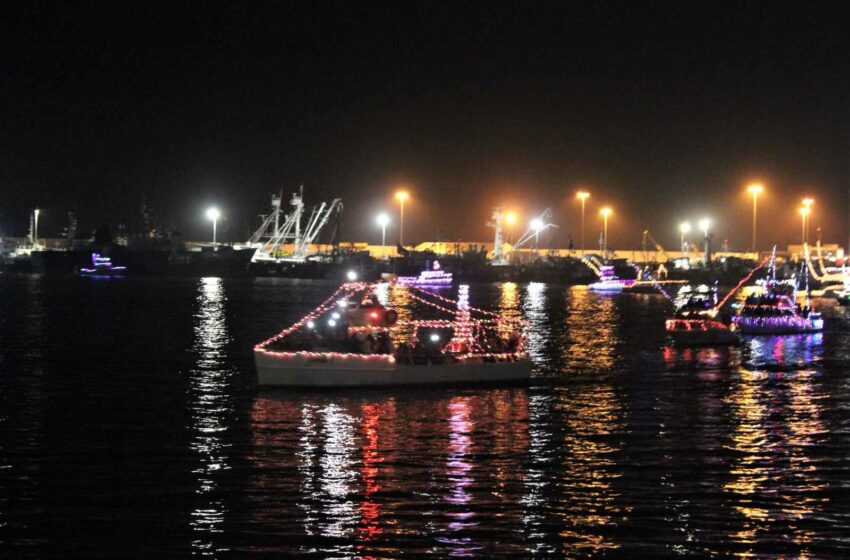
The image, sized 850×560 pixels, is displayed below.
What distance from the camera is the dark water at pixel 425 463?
17.7 metres

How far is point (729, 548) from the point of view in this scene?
17.4m

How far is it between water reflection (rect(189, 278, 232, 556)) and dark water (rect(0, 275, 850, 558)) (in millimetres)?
77

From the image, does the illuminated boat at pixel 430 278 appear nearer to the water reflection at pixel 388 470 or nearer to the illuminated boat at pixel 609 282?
the illuminated boat at pixel 609 282

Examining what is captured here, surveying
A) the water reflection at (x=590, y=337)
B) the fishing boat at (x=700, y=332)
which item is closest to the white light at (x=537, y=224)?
the water reflection at (x=590, y=337)

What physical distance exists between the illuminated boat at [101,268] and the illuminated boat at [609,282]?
233 feet

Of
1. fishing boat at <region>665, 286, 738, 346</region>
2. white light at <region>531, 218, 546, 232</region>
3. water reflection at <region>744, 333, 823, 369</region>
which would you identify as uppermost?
white light at <region>531, 218, 546, 232</region>


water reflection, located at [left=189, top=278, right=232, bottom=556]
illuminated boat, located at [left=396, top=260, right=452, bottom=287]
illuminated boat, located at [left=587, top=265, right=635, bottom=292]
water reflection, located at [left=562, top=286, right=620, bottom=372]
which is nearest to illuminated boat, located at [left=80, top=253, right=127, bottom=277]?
illuminated boat, located at [left=396, top=260, right=452, bottom=287]

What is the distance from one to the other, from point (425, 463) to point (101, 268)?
532ft

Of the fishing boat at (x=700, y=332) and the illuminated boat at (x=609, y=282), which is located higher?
the illuminated boat at (x=609, y=282)

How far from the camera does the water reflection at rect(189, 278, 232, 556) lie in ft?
60.3

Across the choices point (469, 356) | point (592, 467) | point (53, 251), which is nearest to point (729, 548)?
point (592, 467)

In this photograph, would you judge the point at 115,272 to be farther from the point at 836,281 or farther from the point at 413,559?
the point at 413,559

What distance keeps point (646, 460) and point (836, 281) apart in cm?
12375

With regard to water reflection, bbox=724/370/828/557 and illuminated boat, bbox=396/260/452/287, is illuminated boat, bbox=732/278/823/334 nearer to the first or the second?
water reflection, bbox=724/370/828/557
